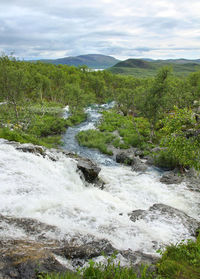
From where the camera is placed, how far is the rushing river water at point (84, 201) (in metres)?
8.68

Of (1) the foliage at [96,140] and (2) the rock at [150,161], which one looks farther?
(1) the foliage at [96,140]

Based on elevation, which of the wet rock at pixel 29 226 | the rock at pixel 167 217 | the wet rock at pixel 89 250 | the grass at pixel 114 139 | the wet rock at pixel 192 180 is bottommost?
the wet rock at pixel 192 180

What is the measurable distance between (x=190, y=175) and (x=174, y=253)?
1298 centimetres

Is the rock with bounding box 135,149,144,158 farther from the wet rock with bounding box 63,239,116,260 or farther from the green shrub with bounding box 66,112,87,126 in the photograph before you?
the green shrub with bounding box 66,112,87,126

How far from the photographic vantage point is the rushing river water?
342 inches

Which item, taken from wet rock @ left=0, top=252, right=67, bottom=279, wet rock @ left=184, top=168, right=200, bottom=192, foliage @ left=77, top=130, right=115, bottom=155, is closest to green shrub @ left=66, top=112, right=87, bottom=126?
foliage @ left=77, top=130, right=115, bottom=155

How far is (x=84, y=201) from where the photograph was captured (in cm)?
1188

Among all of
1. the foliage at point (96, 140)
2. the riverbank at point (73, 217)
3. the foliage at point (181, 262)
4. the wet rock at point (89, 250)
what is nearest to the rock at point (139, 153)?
the foliage at point (96, 140)

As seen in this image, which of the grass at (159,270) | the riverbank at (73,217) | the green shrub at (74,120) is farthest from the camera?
the green shrub at (74,120)

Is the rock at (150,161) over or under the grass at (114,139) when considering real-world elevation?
under

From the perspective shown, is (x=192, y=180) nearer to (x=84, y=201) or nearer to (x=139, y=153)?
(x=139, y=153)

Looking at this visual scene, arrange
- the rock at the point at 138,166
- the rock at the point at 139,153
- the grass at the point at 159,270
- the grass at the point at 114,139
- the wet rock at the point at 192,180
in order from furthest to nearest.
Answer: the grass at the point at 114,139 → the rock at the point at 139,153 → the rock at the point at 138,166 → the wet rock at the point at 192,180 → the grass at the point at 159,270

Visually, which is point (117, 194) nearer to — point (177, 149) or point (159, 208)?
point (159, 208)

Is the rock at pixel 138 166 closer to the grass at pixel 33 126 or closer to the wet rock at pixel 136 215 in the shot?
the wet rock at pixel 136 215
